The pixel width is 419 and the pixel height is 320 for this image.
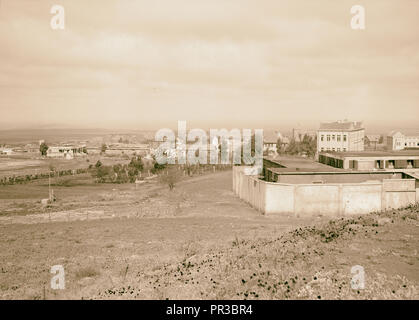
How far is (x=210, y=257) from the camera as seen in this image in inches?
677

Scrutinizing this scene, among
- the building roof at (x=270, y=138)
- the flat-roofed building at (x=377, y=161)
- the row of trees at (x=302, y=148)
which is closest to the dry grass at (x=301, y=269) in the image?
the flat-roofed building at (x=377, y=161)

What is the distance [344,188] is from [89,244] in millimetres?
20184

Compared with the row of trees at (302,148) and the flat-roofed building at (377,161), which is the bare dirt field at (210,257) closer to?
the flat-roofed building at (377,161)

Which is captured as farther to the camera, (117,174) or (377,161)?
(117,174)

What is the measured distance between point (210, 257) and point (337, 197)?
1685cm

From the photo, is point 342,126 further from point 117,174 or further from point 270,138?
point 270,138

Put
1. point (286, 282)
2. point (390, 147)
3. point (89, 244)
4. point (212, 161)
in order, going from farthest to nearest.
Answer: point (390, 147), point (212, 161), point (89, 244), point (286, 282)

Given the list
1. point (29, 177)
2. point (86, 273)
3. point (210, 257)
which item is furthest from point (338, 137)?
point (86, 273)

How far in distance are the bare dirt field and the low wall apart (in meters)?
1.38

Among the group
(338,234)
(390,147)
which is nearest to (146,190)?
(338,234)

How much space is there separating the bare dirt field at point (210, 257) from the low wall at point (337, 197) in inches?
54.5

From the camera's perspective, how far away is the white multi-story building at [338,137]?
77062 mm

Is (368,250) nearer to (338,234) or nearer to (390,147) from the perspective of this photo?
(338,234)
